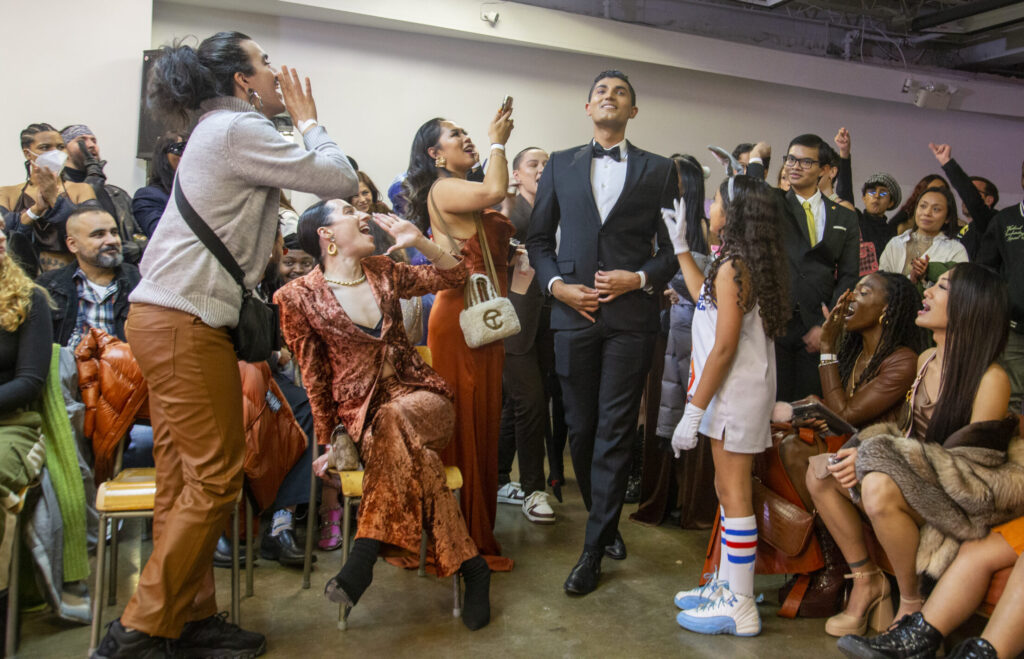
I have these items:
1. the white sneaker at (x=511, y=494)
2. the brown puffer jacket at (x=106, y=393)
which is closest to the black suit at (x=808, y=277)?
the white sneaker at (x=511, y=494)

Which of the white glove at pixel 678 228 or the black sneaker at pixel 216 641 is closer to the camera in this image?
the black sneaker at pixel 216 641

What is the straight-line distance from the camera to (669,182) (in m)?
3.25

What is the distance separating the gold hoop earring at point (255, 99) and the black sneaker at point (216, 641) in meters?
1.54

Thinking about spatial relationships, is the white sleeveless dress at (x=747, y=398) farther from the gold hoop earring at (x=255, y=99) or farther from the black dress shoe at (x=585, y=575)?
the gold hoop earring at (x=255, y=99)

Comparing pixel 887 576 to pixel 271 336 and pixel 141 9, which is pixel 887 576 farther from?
pixel 141 9

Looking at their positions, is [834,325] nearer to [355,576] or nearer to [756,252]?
[756,252]

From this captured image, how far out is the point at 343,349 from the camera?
2.95 m

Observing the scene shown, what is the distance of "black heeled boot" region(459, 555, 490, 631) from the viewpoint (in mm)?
2773

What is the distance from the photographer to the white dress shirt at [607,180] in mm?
3223

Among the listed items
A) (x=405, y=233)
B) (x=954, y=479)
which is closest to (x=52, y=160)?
(x=405, y=233)

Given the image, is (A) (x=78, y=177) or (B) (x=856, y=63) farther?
(B) (x=856, y=63)

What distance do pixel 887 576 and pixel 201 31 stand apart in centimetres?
555

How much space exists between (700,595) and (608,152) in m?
1.67

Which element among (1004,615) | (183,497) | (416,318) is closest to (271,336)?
(183,497)
